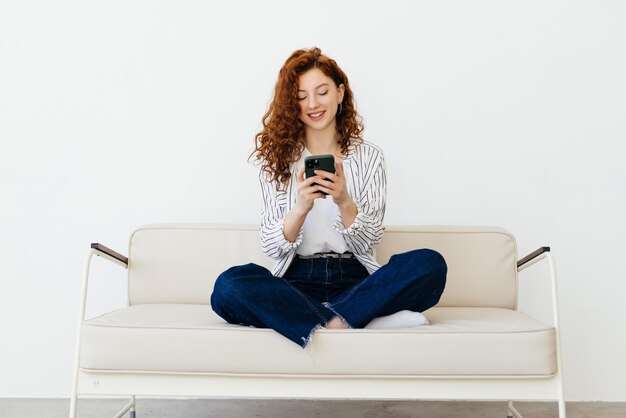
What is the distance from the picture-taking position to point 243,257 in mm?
3061

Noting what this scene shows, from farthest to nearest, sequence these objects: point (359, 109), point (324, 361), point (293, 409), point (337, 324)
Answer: point (359, 109) → point (293, 409) → point (337, 324) → point (324, 361)

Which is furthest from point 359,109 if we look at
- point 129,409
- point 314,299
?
point 129,409

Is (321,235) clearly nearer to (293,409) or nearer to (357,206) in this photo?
(357,206)

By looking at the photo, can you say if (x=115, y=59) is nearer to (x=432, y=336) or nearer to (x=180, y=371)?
(x=180, y=371)

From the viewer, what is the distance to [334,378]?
231cm

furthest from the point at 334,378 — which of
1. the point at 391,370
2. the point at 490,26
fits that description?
the point at 490,26

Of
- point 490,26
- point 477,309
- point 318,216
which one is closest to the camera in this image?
point 318,216

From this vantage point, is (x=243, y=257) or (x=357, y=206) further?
(x=243, y=257)

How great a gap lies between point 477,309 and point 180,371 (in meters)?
1.14

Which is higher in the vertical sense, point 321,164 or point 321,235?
point 321,164

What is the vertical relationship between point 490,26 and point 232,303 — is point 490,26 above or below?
above

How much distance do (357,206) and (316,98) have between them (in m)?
0.40

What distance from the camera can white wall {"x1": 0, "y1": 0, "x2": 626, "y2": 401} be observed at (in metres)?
3.41

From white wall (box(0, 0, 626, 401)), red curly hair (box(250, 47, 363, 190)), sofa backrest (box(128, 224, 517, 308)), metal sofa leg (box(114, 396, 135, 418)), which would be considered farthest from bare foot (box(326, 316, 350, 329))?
white wall (box(0, 0, 626, 401))
